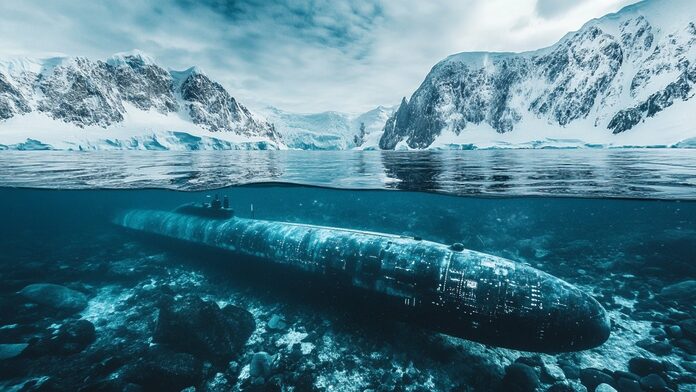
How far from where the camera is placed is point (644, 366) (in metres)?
10.2

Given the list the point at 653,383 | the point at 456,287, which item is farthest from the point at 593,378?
the point at 456,287

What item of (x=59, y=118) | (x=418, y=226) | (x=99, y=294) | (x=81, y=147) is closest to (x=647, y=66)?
(x=418, y=226)

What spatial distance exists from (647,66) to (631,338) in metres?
201

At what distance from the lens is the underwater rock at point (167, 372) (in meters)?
8.92

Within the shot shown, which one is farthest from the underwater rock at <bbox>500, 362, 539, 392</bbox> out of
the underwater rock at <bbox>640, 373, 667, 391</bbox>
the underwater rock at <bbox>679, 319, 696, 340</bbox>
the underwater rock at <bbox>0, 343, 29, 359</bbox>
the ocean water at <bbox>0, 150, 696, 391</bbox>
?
the underwater rock at <bbox>0, 343, 29, 359</bbox>

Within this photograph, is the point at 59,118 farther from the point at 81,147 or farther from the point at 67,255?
the point at 67,255

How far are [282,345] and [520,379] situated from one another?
8479mm

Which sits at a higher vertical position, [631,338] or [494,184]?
[494,184]

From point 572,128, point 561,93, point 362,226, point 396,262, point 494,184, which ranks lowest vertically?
point 362,226

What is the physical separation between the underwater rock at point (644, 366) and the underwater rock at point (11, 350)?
72.1 ft

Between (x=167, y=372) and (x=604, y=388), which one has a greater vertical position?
(x=167, y=372)

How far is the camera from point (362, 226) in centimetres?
3192

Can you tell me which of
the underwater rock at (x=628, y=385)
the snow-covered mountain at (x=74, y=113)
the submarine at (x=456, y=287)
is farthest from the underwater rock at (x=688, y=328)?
the snow-covered mountain at (x=74, y=113)

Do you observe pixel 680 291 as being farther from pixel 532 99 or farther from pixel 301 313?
pixel 532 99
